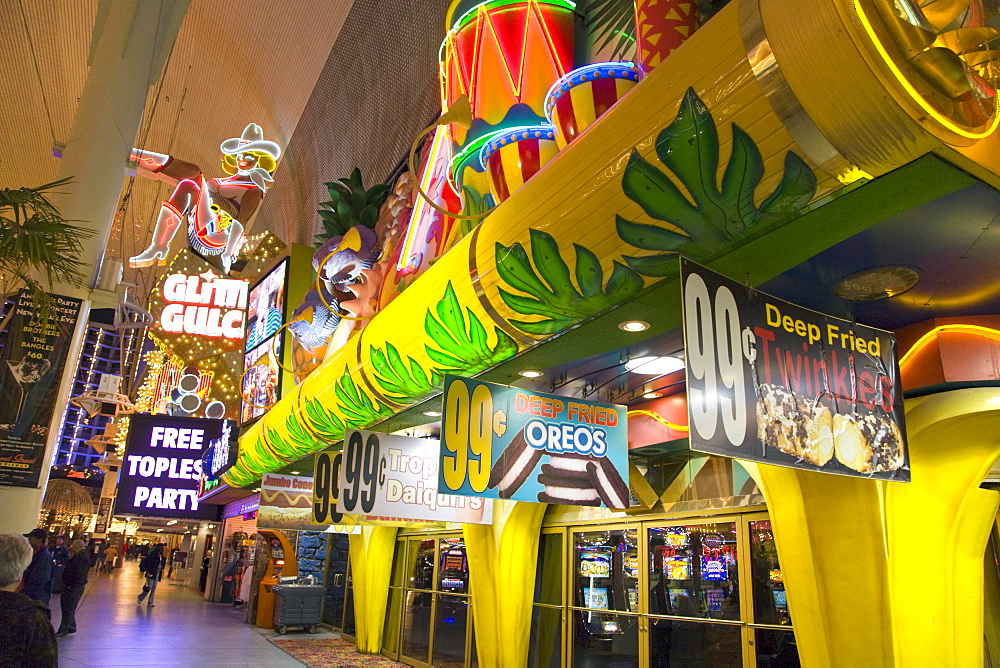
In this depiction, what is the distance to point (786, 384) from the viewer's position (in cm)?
278

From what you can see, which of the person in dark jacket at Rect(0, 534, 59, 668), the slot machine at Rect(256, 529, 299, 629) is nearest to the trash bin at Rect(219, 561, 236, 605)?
the slot machine at Rect(256, 529, 299, 629)

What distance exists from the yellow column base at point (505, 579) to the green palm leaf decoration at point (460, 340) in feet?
9.75

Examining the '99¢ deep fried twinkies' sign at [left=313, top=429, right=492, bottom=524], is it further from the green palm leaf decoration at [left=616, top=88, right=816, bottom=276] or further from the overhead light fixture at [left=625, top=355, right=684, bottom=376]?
the green palm leaf decoration at [left=616, top=88, right=816, bottom=276]

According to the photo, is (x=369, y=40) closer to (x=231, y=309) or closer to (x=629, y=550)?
(x=629, y=550)

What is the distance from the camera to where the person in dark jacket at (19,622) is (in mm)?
2609

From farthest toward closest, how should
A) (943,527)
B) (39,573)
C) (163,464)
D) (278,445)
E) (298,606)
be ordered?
(163,464), (298,606), (278,445), (39,573), (943,527)

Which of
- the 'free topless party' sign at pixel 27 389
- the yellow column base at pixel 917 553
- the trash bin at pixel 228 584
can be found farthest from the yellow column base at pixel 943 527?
the trash bin at pixel 228 584

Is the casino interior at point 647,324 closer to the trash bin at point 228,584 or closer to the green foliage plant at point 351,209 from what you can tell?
the green foliage plant at point 351,209

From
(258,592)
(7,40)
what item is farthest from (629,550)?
(7,40)

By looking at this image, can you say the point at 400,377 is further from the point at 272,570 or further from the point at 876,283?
the point at 272,570

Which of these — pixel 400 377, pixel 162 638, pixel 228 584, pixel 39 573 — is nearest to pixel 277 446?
pixel 39 573

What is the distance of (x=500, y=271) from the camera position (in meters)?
3.43

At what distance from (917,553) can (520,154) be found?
9.95 feet

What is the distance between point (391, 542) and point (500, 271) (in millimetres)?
8113
